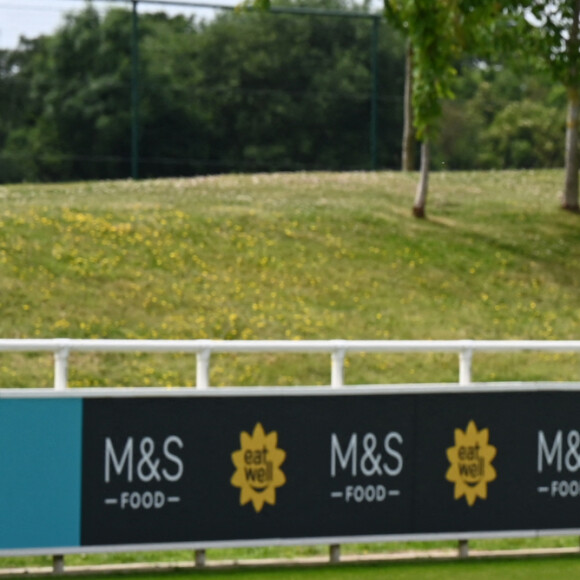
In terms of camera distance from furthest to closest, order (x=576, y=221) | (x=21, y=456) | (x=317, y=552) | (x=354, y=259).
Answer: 1. (x=576, y=221)
2. (x=354, y=259)
3. (x=317, y=552)
4. (x=21, y=456)

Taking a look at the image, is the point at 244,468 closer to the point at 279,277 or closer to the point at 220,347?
the point at 220,347

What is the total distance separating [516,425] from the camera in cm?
841

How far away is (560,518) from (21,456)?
11.5ft

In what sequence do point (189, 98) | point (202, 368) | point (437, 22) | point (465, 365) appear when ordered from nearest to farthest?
point (202, 368) < point (465, 365) < point (437, 22) < point (189, 98)

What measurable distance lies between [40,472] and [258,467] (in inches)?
51.6

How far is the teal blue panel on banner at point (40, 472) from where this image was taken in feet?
24.2

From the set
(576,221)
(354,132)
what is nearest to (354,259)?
(576,221)

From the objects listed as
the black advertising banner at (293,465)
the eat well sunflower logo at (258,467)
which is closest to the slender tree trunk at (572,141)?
the black advertising banner at (293,465)

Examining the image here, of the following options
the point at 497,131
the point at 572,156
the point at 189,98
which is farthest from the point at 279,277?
the point at 497,131

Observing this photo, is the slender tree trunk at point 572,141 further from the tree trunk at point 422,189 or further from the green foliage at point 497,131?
the green foliage at point 497,131

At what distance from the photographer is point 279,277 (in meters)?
21.2

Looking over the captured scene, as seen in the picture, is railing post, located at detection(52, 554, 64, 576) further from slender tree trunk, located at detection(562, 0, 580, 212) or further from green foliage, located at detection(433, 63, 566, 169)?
green foliage, located at detection(433, 63, 566, 169)

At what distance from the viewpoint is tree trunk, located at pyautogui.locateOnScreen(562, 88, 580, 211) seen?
26.7 m

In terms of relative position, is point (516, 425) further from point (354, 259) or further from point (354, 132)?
point (354, 132)
